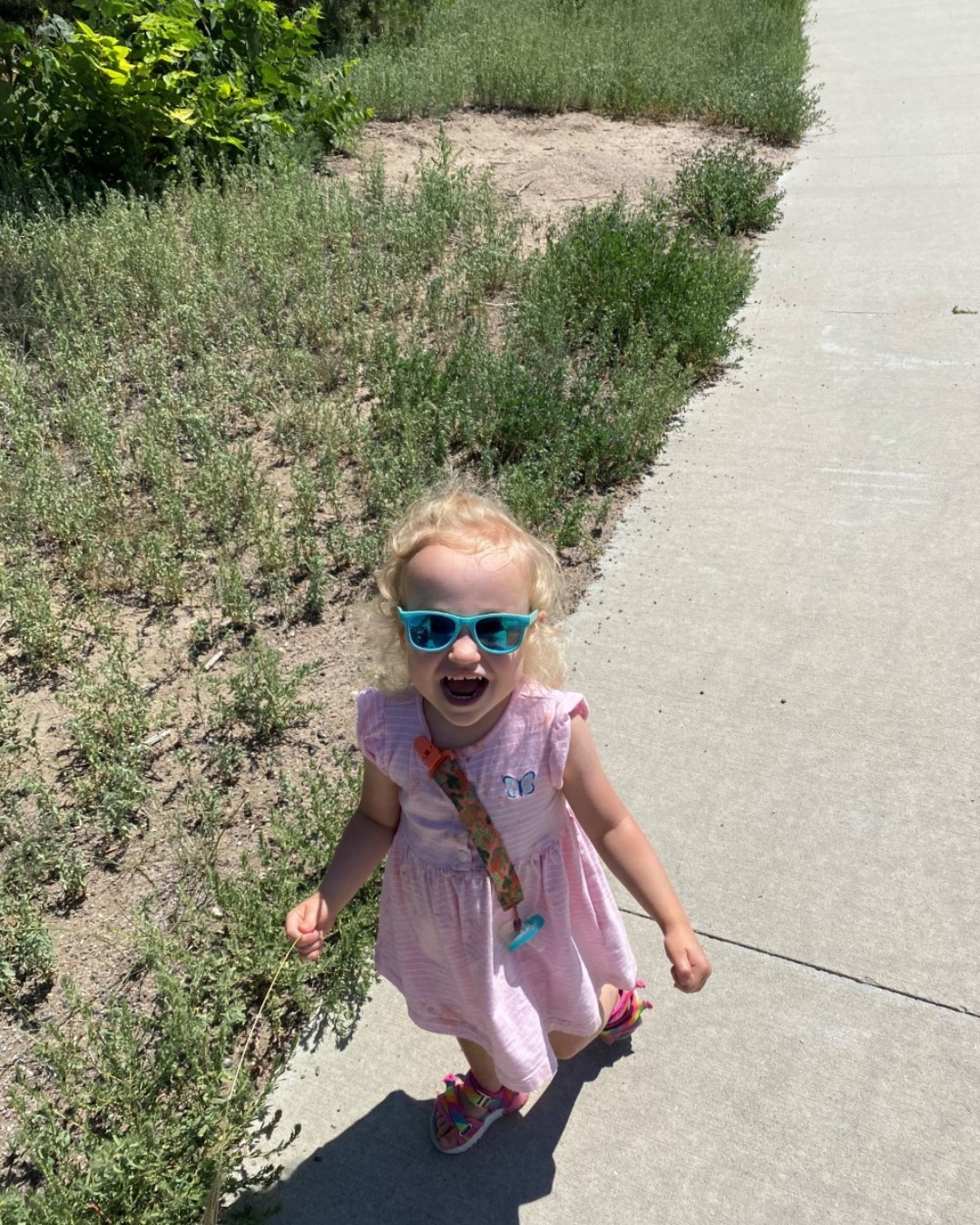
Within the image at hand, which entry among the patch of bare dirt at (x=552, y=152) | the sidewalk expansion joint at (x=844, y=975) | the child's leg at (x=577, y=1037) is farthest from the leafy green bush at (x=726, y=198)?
the child's leg at (x=577, y=1037)

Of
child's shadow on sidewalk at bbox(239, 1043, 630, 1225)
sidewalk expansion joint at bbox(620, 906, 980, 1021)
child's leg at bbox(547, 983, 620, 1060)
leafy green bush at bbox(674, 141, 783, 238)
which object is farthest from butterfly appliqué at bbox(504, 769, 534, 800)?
leafy green bush at bbox(674, 141, 783, 238)

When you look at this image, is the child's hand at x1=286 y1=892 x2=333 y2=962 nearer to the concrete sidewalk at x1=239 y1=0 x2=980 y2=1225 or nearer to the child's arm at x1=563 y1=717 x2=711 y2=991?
the child's arm at x1=563 y1=717 x2=711 y2=991

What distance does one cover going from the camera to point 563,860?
195 centimetres

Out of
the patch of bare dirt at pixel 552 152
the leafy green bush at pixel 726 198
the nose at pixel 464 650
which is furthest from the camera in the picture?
the patch of bare dirt at pixel 552 152

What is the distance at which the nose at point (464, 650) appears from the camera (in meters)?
1.66

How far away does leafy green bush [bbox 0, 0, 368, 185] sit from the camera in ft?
20.2

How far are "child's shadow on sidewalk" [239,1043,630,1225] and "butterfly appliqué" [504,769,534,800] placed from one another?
34.7 inches

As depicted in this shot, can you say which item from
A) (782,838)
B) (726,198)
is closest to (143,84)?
(726,198)

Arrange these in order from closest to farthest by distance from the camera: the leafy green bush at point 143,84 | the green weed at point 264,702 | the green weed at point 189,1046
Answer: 1. the green weed at point 189,1046
2. the green weed at point 264,702
3. the leafy green bush at point 143,84

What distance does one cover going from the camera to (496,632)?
167cm

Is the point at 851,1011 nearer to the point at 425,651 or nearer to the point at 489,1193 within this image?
the point at 489,1193

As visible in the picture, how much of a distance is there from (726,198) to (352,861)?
18.5 feet

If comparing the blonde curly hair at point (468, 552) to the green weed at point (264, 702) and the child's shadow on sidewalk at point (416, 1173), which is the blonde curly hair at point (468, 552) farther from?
the green weed at point (264, 702)

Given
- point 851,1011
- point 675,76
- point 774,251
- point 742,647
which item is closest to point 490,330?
point 774,251
